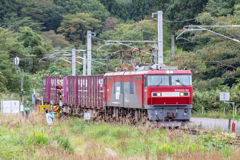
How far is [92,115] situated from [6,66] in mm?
15413

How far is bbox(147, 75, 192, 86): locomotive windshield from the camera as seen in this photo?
1916 centimetres

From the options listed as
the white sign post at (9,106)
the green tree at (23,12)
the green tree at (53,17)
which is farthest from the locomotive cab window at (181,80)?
the green tree at (53,17)

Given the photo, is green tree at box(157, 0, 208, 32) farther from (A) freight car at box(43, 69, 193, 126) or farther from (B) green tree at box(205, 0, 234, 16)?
(A) freight car at box(43, 69, 193, 126)

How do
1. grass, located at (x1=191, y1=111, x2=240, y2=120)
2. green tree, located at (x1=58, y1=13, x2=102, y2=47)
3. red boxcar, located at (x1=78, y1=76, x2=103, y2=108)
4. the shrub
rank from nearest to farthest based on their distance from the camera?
1. the shrub
2. red boxcar, located at (x1=78, y1=76, x2=103, y2=108)
3. grass, located at (x1=191, y1=111, x2=240, y2=120)
4. green tree, located at (x1=58, y1=13, x2=102, y2=47)

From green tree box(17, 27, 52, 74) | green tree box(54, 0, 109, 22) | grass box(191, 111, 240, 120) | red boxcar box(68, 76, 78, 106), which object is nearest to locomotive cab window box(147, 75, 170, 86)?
grass box(191, 111, 240, 120)

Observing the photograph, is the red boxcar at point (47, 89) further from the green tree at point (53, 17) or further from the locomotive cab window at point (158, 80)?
the green tree at point (53, 17)

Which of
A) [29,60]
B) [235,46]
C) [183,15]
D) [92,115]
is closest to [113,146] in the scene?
[92,115]

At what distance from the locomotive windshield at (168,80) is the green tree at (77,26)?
70.3m

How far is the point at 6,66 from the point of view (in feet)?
128

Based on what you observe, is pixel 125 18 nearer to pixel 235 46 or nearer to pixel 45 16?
pixel 45 16

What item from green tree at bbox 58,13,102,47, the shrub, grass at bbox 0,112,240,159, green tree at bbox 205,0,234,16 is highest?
green tree at bbox 58,13,102,47

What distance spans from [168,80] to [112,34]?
2559 inches

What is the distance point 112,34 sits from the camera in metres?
83.5

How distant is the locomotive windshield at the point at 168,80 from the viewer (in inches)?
754
